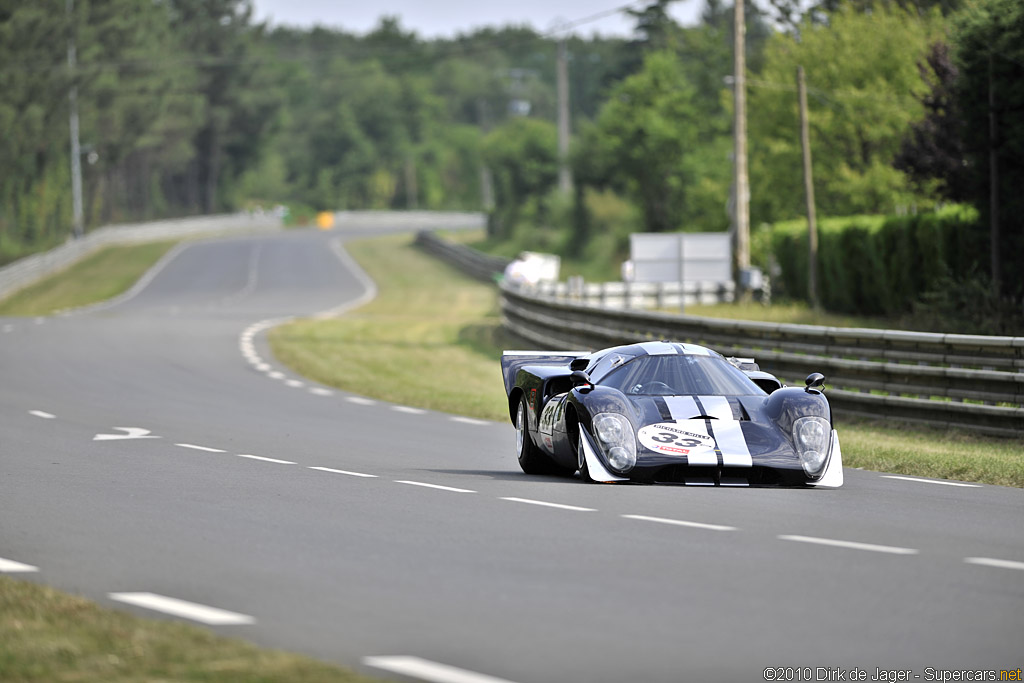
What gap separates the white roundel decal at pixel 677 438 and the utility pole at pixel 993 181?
16.3m

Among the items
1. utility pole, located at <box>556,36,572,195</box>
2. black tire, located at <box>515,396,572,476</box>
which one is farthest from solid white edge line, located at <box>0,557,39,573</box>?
utility pole, located at <box>556,36,572,195</box>

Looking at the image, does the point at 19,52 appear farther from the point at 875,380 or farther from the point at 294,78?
Result: the point at 294,78

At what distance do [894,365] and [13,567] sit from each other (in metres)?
12.6

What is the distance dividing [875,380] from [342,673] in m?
14.0

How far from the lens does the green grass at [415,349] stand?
2308cm

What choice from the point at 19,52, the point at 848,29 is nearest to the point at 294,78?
the point at 19,52

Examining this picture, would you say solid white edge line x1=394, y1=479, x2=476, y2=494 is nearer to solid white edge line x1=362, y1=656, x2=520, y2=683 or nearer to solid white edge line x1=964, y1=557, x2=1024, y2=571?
solid white edge line x1=964, y1=557, x2=1024, y2=571

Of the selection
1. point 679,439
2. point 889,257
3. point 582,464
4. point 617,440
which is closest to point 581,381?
point 582,464

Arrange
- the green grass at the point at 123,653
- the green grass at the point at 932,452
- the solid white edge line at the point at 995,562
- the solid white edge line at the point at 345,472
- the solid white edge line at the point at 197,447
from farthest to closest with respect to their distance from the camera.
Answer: the solid white edge line at the point at 197,447, the green grass at the point at 932,452, the solid white edge line at the point at 345,472, the solid white edge line at the point at 995,562, the green grass at the point at 123,653

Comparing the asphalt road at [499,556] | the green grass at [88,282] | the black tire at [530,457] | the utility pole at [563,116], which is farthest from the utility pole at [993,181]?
the utility pole at [563,116]

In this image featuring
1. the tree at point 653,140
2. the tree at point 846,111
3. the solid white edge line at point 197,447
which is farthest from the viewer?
the tree at point 653,140

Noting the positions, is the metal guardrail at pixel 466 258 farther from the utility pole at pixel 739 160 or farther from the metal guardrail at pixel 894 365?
the metal guardrail at pixel 894 365

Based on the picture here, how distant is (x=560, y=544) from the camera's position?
8.77 metres

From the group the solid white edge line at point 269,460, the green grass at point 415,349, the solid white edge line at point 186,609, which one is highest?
the solid white edge line at point 186,609
